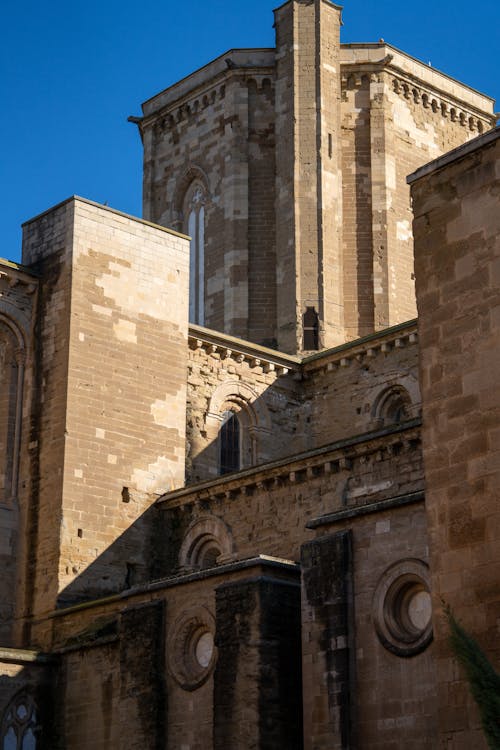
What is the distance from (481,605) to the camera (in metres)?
13.9

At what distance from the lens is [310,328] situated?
34.9 meters

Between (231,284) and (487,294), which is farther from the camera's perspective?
(231,284)

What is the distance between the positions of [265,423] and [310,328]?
431cm

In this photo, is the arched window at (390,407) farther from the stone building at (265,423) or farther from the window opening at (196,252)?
the window opening at (196,252)

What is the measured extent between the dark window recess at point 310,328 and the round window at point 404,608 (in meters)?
16.6

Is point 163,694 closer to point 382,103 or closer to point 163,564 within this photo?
point 163,564

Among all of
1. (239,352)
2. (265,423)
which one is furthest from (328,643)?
(239,352)

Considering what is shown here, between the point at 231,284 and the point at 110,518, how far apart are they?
10.7 metres

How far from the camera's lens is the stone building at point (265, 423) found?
1528cm

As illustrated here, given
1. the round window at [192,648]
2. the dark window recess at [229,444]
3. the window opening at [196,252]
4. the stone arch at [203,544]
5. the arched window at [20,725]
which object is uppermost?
the window opening at [196,252]

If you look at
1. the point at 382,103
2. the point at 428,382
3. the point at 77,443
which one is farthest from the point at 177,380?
the point at 428,382

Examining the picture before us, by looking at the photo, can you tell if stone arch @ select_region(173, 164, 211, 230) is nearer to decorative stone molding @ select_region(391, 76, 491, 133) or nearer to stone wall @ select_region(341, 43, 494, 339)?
stone wall @ select_region(341, 43, 494, 339)

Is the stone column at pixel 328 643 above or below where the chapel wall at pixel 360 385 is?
below

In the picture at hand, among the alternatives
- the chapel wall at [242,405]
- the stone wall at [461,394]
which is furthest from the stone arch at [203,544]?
the stone wall at [461,394]
